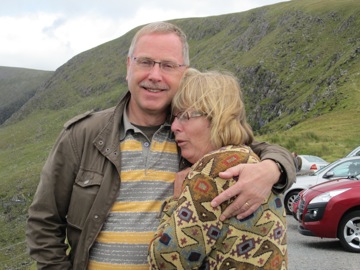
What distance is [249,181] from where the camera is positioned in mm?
2791

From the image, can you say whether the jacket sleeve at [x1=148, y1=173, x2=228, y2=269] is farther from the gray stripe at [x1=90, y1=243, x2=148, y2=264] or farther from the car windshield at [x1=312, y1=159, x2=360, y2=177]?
the car windshield at [x1=312, y1=159, x2=360, y2=177]

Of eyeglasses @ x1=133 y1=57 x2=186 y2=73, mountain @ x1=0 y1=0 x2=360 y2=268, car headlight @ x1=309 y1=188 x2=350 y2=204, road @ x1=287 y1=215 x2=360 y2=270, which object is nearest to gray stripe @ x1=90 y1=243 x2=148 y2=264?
eyeglasses @ x1=133 y1=57 x2=186 y2=73

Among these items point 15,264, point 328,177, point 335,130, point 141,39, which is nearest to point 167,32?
point 141,39

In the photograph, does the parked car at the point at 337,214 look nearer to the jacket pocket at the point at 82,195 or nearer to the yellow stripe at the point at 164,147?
the yellow stripe at the point at 164,147

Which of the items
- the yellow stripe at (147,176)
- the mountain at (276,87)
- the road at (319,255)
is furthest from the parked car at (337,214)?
the yellow stripe at (147,176)

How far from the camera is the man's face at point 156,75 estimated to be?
11.7 ft

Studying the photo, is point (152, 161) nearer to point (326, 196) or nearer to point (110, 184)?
point (110, 184)

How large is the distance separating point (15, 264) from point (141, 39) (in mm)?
35955

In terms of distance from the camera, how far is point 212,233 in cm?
275

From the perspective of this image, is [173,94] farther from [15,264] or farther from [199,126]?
[15,264]

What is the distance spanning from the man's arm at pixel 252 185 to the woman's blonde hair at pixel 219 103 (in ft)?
0.63

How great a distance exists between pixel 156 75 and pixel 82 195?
884 millimetres

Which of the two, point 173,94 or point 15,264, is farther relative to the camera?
point 15,264

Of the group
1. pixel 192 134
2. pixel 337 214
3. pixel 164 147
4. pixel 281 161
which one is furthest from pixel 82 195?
pixel 337 214
